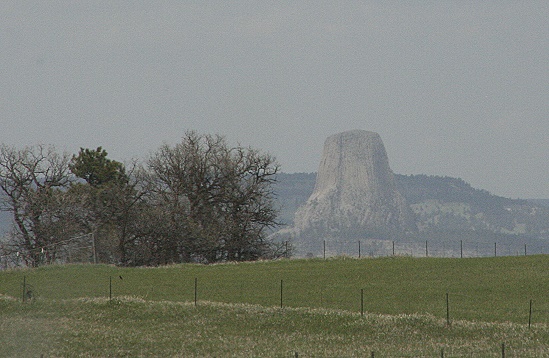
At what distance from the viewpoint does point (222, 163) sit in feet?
337

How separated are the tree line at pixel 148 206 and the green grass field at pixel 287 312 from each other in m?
19.4

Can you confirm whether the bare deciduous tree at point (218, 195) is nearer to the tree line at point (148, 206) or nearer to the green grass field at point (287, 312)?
the tree line at point (148, 206)

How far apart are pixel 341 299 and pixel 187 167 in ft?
164

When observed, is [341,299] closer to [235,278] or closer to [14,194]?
[235,278]

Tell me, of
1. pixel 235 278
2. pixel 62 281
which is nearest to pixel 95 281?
pixel 62 281

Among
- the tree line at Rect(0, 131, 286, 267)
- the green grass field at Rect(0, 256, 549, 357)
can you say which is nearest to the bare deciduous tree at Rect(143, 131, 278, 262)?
the tree line at Rect(0, 131, 286, 267)

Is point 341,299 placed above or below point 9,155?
below

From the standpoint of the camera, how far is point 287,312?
154 ft

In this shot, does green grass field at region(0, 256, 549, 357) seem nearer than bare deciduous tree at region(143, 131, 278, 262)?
Yes

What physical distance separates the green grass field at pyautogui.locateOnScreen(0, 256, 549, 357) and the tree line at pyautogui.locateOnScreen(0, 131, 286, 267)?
63.5ft

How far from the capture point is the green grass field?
38406 millimetres

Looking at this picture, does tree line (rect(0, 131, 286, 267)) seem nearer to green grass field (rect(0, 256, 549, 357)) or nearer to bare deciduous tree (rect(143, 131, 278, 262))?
bare deciduous tree (rect(143, 131, 278, 262))

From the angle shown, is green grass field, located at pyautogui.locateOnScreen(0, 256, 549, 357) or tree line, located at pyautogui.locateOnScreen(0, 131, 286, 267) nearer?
green grass field, located at pyautogui.locateOnScreen(0, 256, 549, 357)

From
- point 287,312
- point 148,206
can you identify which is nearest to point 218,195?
point 148,206
